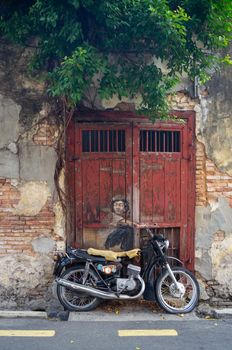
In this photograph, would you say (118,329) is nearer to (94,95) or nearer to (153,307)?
(153,307)

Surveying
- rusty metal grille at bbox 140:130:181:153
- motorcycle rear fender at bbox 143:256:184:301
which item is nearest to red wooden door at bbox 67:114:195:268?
rusty metal grille at bbox 140:130:181:153

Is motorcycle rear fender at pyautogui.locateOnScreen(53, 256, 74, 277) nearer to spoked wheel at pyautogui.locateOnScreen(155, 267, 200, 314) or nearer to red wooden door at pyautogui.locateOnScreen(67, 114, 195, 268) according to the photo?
red wooden door at pyautogui.locateOnScreen(67, 114, 195, 268)

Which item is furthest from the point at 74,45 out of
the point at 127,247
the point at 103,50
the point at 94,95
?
the point at 127,247

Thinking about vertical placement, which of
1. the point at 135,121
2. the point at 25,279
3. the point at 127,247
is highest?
the point at 135,121

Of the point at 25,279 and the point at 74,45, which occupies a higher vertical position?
the point at 74,45

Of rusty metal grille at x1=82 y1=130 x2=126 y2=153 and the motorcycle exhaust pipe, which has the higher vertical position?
rusty metal grille at x1=82 y1=130 x2=126 y2=153

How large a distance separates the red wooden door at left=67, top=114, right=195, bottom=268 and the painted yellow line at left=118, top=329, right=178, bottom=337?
4.76 feet

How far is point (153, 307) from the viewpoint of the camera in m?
6.65

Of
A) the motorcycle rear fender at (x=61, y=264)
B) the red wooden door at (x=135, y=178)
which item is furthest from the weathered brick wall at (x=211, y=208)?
the motorcycle rear fender at (x=61, y=264)

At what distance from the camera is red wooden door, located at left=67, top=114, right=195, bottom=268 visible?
22.3ft

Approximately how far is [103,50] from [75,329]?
3850 millimetres

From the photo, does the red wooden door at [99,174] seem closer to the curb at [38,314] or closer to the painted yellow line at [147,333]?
the curb at [38,314]

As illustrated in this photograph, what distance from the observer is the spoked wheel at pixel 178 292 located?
638 centimetres

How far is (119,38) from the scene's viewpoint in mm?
6008
